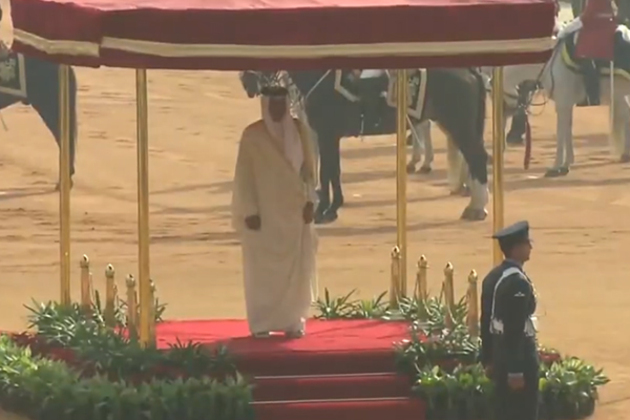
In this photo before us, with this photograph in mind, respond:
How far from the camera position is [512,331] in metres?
11.6

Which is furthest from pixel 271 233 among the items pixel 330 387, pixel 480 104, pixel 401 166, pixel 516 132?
pixel 516 132

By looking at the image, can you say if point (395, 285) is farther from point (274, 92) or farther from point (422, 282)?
point (274, 92)

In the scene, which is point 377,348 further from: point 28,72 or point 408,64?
point 28,72

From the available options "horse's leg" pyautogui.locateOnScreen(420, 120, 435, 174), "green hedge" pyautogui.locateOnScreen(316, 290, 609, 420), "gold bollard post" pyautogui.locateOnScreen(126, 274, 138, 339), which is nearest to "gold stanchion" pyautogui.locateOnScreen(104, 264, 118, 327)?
"gold bollard post" pyautogui.locateOnScreen(126, 274, 138, 339)

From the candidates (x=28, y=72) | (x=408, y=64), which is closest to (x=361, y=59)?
(x=408, y=64)

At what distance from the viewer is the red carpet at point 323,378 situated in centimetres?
1342

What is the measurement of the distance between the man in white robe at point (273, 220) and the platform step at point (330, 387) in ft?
2.32

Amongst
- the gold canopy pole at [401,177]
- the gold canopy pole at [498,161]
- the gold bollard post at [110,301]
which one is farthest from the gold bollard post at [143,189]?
the gold canopy pole at [401,177]

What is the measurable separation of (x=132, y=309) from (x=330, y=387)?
136 cm

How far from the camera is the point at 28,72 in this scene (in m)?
24.8

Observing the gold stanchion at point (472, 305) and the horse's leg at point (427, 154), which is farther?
the horse's leg at point (427, 154)

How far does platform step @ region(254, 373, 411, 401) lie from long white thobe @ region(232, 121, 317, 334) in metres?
0.71

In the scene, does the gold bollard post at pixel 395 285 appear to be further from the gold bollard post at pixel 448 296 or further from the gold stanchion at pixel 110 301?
the gold stanchion at pixel 110 301

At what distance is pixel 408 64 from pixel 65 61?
2011mm
